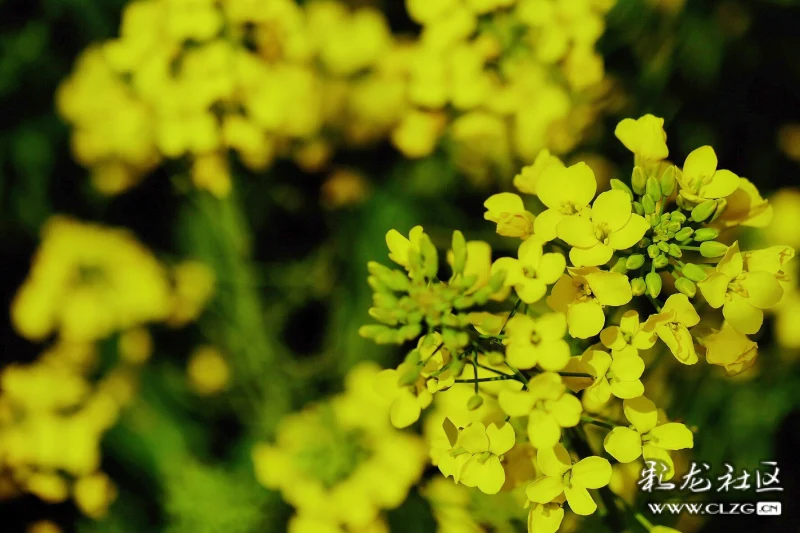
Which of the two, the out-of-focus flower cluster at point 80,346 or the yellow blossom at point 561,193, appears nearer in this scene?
the yellow blossom at point 561,193

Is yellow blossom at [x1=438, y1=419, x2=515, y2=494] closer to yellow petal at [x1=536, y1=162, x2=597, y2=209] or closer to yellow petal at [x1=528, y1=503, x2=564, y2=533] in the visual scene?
yellow petal at [x1=528, y1=503, x2=564, y2=533]

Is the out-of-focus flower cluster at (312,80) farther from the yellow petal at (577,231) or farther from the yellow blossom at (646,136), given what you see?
the yellow petal at (577,231)

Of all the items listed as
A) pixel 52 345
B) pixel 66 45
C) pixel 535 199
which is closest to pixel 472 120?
pixel 535 199

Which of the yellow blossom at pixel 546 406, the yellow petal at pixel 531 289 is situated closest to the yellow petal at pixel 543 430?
the yellow blossom at pixel 546 406

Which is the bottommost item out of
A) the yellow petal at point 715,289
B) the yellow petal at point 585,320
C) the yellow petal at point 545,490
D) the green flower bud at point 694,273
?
the yellow petal at point 545,490

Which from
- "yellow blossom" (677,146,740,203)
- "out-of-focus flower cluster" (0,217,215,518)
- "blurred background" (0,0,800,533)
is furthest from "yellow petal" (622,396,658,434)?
"out-of-focus flower cluster" (0,217,215,518)

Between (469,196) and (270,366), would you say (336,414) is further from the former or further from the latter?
(469,196)

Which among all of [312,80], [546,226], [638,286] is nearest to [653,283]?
[638,286]
